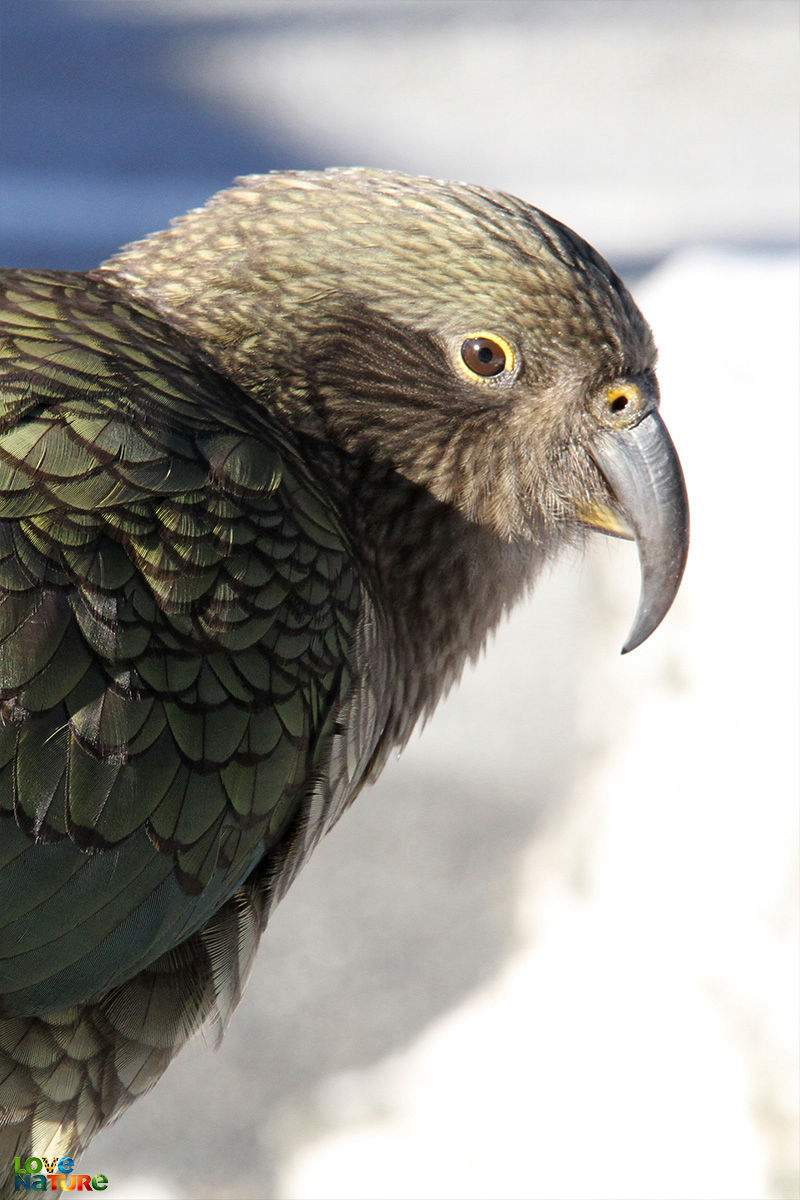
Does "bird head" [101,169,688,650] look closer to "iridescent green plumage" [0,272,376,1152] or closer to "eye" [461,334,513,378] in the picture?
"eye" [461,334,513,378]

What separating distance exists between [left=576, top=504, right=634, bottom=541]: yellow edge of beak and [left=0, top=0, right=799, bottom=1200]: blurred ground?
97 cm

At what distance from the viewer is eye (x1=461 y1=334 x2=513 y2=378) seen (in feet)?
3.93

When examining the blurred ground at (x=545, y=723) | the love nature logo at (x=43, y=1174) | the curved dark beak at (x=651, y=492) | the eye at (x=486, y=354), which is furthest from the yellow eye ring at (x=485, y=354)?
the blurred ground at (x=545, y=723)

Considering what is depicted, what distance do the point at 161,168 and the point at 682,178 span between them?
39.4 inches

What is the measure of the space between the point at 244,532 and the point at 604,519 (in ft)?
1.46

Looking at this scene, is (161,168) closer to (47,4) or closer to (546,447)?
(47,4)

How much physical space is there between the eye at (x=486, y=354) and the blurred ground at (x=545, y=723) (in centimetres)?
115

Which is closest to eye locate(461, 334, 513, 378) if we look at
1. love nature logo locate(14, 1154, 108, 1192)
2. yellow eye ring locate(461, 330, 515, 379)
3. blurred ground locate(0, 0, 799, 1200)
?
yellow eye ring locate(461, 330, 515, 379)

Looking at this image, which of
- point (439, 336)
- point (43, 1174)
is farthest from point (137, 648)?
point (43, 1174)

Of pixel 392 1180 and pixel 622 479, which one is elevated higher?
pixel 622 479

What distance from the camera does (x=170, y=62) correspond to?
2236 millimetres

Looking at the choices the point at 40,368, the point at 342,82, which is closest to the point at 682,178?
the point at 342,82

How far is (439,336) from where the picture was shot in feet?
3.97

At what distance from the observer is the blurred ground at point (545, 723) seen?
2064 millimetres
